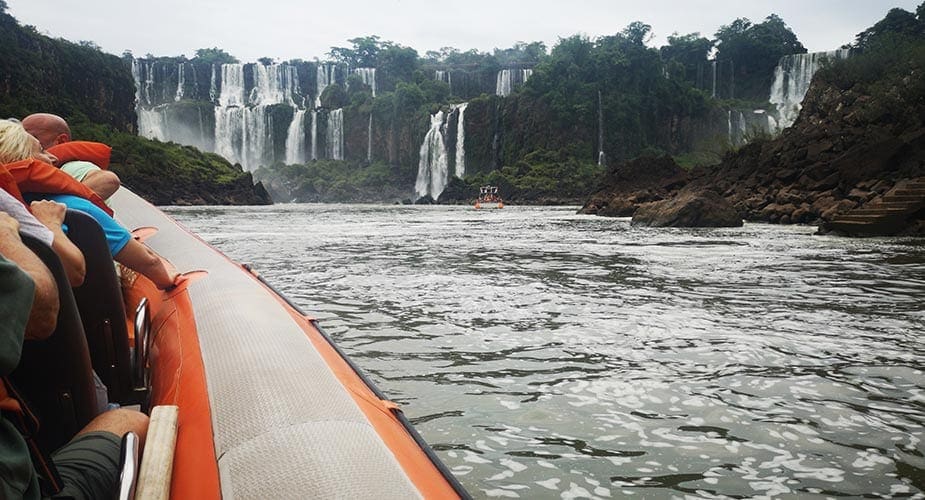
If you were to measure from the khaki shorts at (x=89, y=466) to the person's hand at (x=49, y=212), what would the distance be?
0.64 meters

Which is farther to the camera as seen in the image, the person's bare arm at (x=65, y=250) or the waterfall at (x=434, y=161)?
the waterfall at (x=434, y=161)

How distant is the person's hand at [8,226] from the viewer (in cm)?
125

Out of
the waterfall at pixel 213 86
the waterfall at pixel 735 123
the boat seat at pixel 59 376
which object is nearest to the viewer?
the boat seat at pixel 59 376

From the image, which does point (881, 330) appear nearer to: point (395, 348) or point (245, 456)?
point (395, 348)

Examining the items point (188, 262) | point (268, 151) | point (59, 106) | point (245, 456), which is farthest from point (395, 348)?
point (268, 151)

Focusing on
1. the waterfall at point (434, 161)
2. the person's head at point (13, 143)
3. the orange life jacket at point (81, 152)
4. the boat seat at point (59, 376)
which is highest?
the waterfall at point (434, 161)

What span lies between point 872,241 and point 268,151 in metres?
57.6

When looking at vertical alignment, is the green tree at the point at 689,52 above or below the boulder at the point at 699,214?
above

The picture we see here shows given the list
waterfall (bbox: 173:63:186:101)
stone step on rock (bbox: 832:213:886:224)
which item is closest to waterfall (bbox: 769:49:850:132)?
stone step on rock (bbox: 832:213:886:224)

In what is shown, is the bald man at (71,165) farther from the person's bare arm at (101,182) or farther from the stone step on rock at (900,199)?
the stone step on rock at (900,199)

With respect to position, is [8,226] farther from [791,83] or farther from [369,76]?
[369,76]

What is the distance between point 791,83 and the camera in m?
53.0

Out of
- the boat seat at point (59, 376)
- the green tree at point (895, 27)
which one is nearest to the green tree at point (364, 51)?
the green tree at point (895, 27)

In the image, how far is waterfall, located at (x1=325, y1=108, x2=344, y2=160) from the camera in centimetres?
6488
